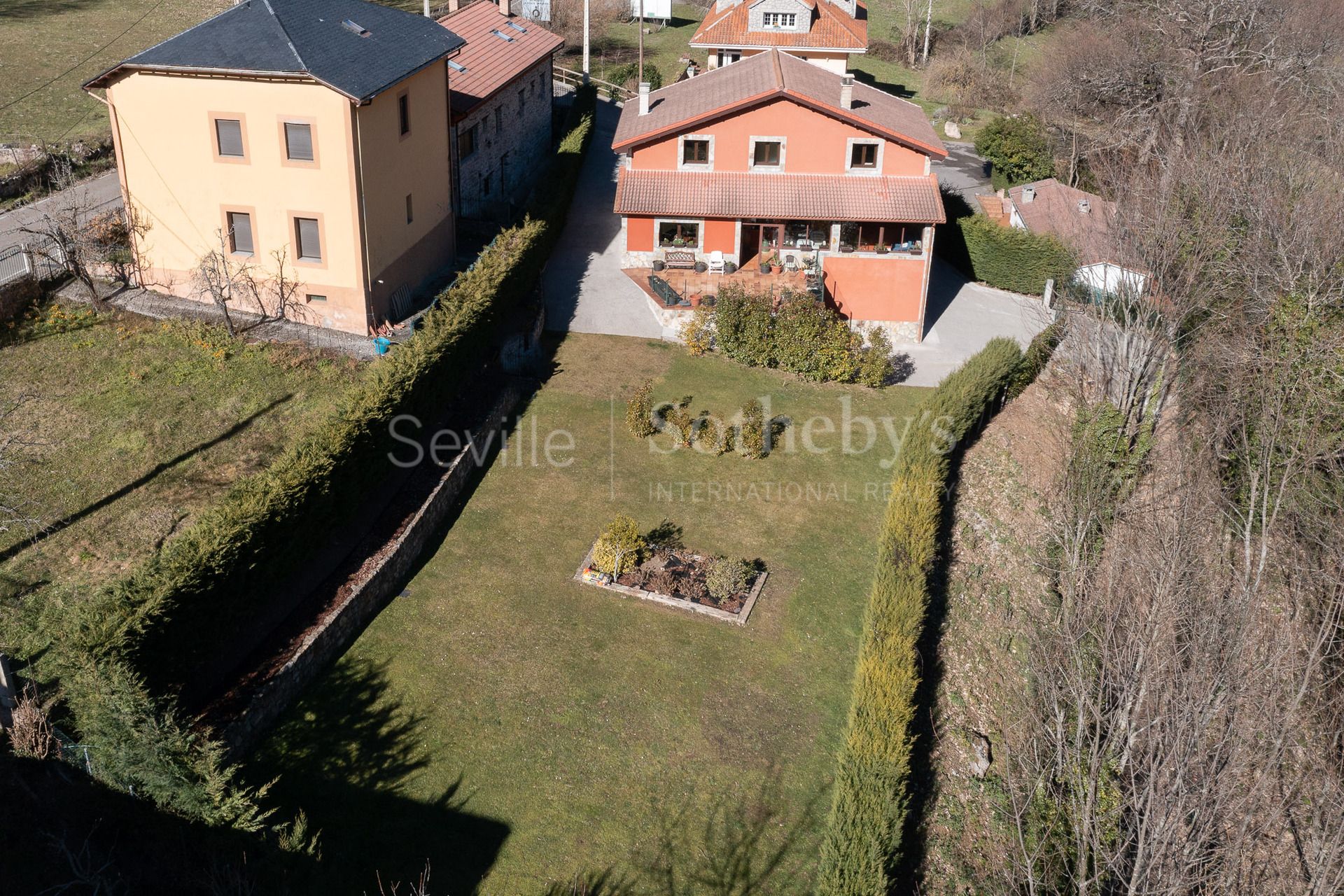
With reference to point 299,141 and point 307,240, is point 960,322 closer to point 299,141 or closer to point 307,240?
point 307,240

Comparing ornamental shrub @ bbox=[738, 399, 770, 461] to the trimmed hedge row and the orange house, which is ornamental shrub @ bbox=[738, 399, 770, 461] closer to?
the trimmed hedge row

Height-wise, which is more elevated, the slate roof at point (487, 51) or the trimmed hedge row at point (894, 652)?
the slate roof at point (487, 51)

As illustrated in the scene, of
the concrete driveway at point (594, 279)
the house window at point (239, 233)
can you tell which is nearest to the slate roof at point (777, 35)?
the concrete driveway at point (594, 279)

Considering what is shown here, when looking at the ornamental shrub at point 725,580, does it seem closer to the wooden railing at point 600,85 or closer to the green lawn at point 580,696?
the green lawn at point 580,696

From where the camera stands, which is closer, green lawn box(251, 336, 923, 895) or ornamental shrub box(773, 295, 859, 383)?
green lawn box(251, 336, 923, 895)

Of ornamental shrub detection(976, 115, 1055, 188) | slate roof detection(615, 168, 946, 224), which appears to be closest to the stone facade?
slate roof detection(615, 168, 946, 224)

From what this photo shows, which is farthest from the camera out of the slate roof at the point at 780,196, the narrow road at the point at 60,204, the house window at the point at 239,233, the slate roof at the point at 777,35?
the slate roof at the point at 777,35

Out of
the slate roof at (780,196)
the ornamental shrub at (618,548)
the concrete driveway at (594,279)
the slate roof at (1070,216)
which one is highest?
the slate roof at (780,196)

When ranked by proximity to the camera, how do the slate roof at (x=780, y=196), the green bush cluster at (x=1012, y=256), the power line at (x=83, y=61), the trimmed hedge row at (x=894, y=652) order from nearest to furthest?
1. the trimmed hedge row at (x=894, y=652)
2. the slate roof at (x=780, y=196)
3. the green bush cluster at (x=1012, y=256)
4. the power line at (x=83, y=61)
